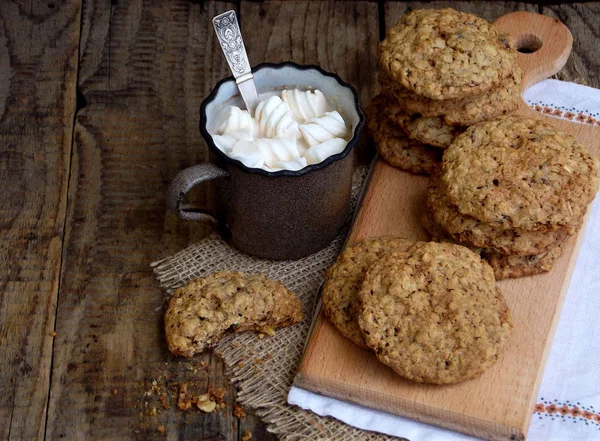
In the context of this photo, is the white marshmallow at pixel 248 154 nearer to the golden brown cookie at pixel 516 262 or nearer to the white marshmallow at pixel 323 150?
the white marshmallow at pixel 323 150

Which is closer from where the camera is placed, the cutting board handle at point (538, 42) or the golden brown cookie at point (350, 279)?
the golden brown cookie at point (350, 279)

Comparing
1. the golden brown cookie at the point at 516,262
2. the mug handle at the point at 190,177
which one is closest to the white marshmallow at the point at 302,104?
the mug handle at the point at 190,177

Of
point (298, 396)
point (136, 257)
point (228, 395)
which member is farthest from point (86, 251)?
point (298, 396)

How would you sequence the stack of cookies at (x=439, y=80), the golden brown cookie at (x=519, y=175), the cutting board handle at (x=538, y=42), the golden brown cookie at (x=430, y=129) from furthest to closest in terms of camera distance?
1. the cutting board handle at (x=538, y=42)
2. the golden brown cookie at (x=430, y=129)
3. the stack of cookies at (x=439, y=80)
4. the golden brown cookie at (x=519, y=175)

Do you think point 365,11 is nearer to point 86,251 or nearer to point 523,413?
point 86,251

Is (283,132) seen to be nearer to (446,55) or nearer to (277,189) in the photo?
(277,189)
